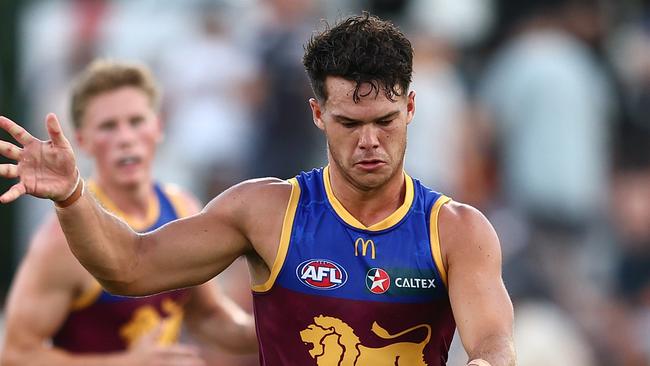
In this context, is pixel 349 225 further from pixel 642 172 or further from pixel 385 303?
pixel 642 172

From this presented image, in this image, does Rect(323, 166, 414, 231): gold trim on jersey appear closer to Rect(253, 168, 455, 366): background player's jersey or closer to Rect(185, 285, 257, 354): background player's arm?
Rect(253, 168, 455, 366): background player's jersey

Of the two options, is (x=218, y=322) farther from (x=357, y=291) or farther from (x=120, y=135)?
(x=357, y=291)

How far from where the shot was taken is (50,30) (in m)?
13.5

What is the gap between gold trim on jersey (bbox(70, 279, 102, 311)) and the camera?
26.4 ft

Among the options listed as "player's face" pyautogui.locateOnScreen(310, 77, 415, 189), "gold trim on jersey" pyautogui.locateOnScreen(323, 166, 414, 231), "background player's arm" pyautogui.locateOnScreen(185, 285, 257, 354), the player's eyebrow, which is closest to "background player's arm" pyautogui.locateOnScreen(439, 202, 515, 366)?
"gold trim on jersey" pyautogui.locateOnScreen(323, 166, 414, 231)

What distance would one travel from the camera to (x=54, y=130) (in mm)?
6082

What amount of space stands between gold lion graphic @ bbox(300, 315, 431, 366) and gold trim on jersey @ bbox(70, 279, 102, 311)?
2.01m

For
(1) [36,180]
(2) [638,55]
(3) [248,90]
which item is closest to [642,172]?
(2) [638,55]

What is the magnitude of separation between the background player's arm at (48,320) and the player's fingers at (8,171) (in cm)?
189

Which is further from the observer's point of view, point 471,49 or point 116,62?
point 471,49

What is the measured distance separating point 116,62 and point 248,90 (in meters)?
4.22

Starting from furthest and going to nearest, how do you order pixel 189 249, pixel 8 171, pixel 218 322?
pixel 218 322, pixel 189 249, pixel 8 171

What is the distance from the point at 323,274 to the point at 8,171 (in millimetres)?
1422

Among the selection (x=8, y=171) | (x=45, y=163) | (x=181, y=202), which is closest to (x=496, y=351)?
(x=45, y=163)
